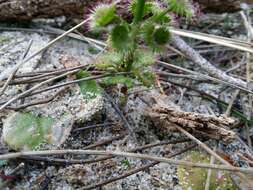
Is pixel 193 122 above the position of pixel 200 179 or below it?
above

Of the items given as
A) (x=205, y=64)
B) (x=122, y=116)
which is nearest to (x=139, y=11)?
(x=122, y=116)

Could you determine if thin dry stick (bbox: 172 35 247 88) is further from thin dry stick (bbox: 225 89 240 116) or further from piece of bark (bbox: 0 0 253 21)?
piece of bark (bbox: 0 0 253 21)

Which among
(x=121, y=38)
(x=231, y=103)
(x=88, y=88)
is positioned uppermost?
(x=121, y=38)

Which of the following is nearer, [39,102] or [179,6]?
[179,6]

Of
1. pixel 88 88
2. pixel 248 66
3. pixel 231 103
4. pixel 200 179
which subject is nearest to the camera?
pixel 200 179

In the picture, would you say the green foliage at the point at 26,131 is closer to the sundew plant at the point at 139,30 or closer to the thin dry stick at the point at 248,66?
the sundew plant at the point at 139,30

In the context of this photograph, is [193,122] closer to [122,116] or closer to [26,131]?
[122,116]

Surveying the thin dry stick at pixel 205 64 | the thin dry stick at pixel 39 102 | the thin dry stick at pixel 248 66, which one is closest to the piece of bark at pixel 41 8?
the thin dry stick at pixel 248 66
